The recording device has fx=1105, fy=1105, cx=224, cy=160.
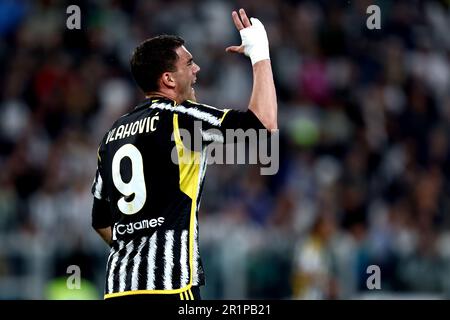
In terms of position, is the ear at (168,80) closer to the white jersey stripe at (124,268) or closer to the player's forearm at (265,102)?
the player's forearm at (265,102)

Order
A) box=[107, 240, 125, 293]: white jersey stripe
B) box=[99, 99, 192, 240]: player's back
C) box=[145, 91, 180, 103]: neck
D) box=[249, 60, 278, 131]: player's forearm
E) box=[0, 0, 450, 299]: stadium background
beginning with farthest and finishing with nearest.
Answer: box=[0, 0, 450, 299]: stadium background
box=[145, 91, 180, 103]: neck
box=[107, 240, 125, 293]: white jersey stripe
box=[99, 99, 192, 240]: player's back
box=[249, 60, 278, 131]: player's forearm

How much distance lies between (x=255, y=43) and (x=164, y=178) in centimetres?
97

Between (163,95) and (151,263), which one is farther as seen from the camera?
(163,95)

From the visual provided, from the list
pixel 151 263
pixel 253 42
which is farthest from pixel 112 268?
pixel 253 42

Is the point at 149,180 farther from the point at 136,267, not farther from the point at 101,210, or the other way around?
the point at 101,210

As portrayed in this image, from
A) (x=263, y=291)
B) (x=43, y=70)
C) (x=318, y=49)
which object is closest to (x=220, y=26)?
(x=318, y=49)

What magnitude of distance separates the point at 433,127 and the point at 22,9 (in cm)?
657

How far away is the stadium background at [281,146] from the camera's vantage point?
1314 cm

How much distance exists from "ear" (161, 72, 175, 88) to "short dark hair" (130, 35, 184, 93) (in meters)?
0.02

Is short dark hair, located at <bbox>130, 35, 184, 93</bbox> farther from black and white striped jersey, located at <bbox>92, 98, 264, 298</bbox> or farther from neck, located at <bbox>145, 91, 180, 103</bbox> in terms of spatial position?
black and white striped jersey, located at <bbox>92, 98, 264, 298</bbox>

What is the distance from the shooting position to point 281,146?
15.4 metres

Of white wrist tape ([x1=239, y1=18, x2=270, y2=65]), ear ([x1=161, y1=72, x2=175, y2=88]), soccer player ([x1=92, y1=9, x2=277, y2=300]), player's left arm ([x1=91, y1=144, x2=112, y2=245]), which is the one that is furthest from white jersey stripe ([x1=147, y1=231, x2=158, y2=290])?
white wrist tape ([x1=239, y1=18, x2=270, y2=65])

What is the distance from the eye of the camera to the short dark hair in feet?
21.3

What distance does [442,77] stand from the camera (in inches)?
660
